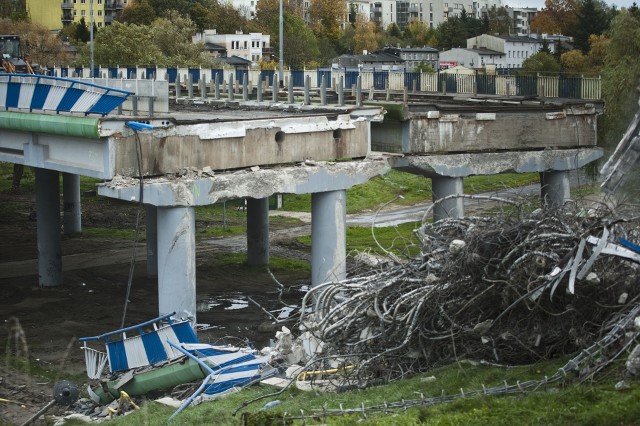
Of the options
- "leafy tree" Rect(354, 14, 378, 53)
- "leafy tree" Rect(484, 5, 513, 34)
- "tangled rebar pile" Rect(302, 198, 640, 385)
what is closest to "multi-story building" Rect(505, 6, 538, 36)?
"leafy tree" Rect(484, 5, 513, 34)

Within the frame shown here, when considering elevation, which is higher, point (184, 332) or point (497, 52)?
point (497, 52)

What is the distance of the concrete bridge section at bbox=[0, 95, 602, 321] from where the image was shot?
79.8ft

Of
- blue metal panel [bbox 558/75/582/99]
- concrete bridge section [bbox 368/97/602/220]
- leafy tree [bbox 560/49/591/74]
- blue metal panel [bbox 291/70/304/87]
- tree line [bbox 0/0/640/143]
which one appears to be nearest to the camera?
concrete bridge section [bbox 368/97/602/220]

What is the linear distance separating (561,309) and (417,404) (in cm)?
262

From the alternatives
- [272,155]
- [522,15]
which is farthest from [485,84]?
[522,15]

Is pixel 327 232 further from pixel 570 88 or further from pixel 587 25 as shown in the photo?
pixel 587 25

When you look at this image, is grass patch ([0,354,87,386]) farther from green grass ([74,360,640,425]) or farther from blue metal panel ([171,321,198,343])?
green grass ([74,360,640,425])

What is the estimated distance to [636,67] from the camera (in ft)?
124

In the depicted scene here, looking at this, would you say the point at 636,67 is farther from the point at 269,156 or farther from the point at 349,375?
the point at 349,375

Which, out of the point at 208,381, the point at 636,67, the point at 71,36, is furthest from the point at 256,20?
the point at 208,381

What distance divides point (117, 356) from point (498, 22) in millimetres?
126270

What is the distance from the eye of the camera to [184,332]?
74.2 ft

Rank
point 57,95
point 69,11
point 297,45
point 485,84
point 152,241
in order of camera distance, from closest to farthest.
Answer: point 57,95, point 152,241, point 485,84, point 297,45, point 69,11

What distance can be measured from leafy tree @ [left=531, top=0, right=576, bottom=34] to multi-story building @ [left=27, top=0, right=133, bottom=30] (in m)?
46.2
